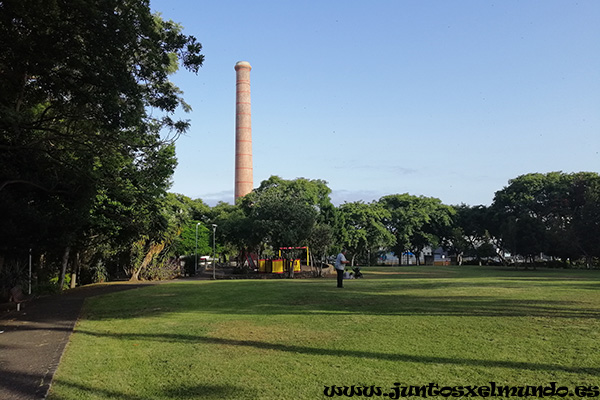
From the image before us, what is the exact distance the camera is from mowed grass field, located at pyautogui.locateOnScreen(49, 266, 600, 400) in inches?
204

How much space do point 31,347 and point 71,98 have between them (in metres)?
7.91

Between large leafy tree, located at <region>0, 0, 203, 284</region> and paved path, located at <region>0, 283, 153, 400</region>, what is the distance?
9.57 ft

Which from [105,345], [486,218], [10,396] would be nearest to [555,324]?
[105,345]

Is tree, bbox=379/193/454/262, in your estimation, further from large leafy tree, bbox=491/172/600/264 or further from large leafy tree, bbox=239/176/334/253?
large leafy tree, bbox=239/176/334/253

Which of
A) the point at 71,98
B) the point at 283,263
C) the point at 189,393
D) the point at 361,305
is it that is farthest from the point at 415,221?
the point at 189,393

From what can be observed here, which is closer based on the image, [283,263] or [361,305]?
[361,305]

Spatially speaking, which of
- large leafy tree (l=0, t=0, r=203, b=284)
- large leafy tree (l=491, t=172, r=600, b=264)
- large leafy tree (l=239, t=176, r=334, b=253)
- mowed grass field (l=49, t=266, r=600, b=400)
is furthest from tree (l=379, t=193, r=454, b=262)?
mowed grass field (l=49, t=266, r=600, b=400)

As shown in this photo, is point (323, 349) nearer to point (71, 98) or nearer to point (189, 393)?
point (189, 393)

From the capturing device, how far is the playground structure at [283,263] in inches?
1321

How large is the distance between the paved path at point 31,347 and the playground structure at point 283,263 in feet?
67.0

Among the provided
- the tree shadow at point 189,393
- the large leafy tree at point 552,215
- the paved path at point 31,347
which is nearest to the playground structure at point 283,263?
the paved path at point 31,347

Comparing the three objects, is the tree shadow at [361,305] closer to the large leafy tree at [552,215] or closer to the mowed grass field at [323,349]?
the mowed grass field at [323,349]

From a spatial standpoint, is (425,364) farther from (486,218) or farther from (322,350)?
(486,218)

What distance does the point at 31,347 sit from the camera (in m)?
8.02
